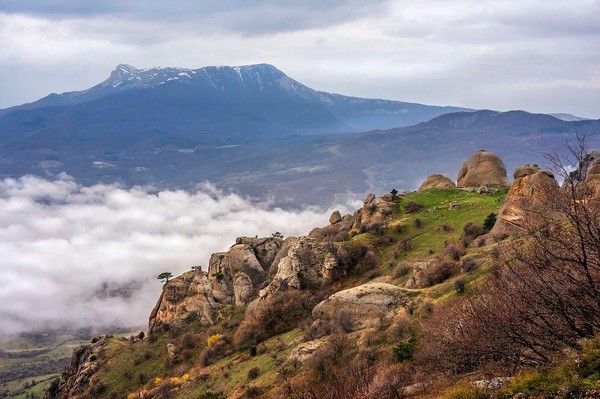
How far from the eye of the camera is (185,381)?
43.5 metres

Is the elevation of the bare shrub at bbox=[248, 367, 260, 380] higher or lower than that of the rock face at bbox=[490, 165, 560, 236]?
lower

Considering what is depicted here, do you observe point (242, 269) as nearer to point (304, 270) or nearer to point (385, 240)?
point (304, 270)

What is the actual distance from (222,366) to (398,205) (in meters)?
38.1

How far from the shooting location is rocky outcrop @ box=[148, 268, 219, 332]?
62688 mm

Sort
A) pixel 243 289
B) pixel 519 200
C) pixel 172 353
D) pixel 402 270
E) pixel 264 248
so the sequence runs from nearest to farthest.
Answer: pixel 519 200, pixel 402 270, pixel 172 353, pixel 243 289, pixel 264 248

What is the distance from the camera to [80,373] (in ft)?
203

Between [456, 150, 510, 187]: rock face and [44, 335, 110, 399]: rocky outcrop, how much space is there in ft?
215

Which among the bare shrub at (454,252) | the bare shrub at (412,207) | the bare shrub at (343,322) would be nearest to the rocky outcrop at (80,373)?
the bare shrub at (343,322)

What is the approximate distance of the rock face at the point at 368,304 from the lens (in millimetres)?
32531

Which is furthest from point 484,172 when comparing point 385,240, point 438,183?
point 385,240

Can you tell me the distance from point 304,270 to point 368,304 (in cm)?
1696

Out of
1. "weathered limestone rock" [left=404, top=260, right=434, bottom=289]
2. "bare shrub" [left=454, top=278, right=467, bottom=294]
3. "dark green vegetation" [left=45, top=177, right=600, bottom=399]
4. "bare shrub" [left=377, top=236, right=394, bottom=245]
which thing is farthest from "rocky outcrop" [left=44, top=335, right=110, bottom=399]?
"bare shrub" [left=454, top=278, right=467, bottom=294]

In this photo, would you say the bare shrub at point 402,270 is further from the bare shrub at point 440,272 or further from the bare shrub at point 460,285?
the bare shrub at point 460,285

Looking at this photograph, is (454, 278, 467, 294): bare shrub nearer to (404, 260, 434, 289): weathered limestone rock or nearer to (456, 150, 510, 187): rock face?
Result: (404, 260, 434, 289): weathered limestone rock
